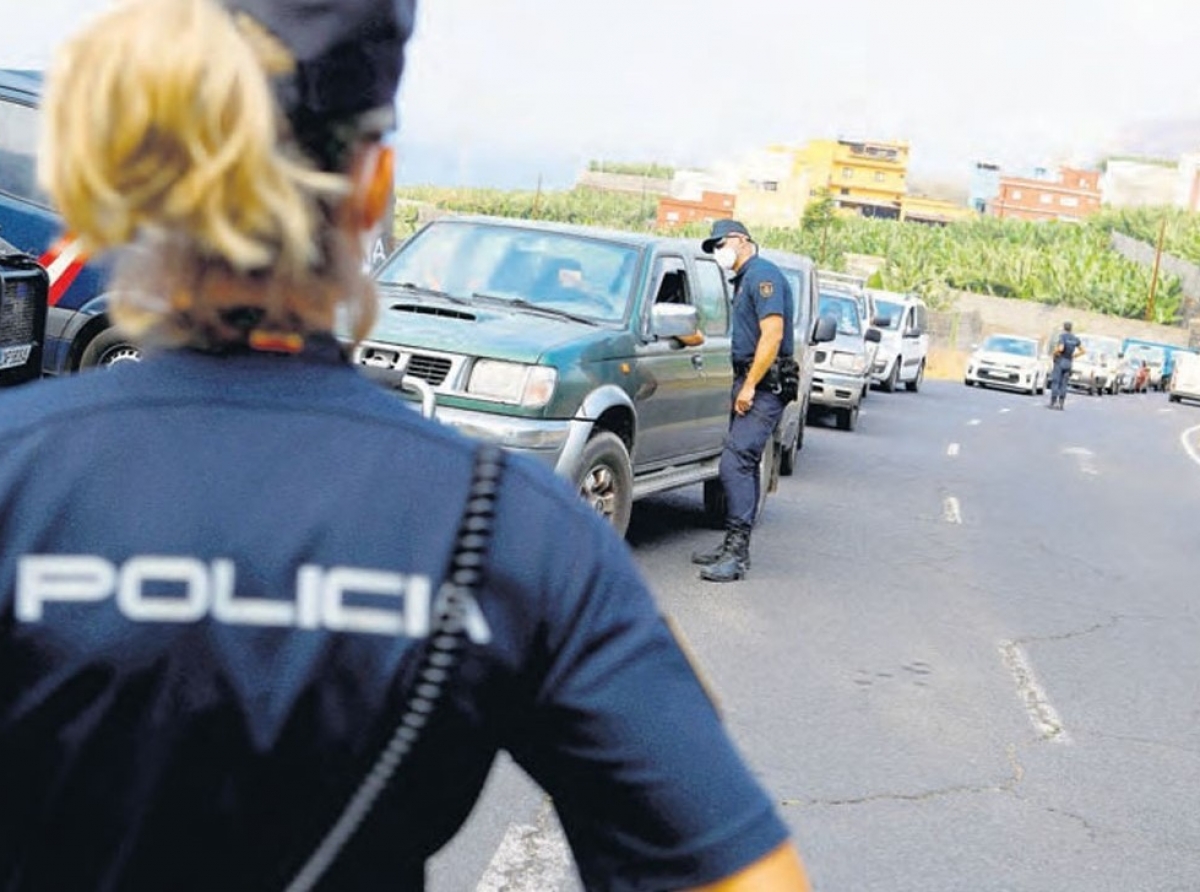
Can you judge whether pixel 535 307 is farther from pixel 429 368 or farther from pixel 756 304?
pixel 756 304

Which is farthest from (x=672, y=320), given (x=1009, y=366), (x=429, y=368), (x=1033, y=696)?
(x=1009, y=366)

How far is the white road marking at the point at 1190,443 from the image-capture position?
2538 centimetres

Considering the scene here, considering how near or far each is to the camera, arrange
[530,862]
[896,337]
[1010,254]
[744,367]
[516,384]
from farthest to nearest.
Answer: [1010,254] < [896,337] < [744,367] < [516,384] < [530,862]

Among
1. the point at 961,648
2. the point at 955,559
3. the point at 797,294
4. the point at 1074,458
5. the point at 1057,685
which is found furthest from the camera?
the point at 1074,458

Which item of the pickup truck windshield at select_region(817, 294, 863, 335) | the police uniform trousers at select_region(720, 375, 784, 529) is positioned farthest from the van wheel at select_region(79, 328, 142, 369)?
the pickup truck windshield at select_region(817, 294, 863, 335)

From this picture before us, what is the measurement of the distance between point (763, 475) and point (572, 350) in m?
3.23

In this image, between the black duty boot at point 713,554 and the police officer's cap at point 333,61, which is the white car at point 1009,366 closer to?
the black duty boot at point 713,554

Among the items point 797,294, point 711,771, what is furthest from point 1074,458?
point 711,771

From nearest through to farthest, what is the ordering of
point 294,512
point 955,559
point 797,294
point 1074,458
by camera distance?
point 294,512 → point 955,559 → point 797,294 → point 1074,458

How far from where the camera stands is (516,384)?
8406 mm

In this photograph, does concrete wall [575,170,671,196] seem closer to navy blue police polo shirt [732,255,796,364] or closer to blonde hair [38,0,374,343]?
navy blue police polo shirt [732,255,796,364]

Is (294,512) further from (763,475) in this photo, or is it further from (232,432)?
(763,475)

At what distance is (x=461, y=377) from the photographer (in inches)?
334

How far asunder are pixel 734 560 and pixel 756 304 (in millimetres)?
1432
